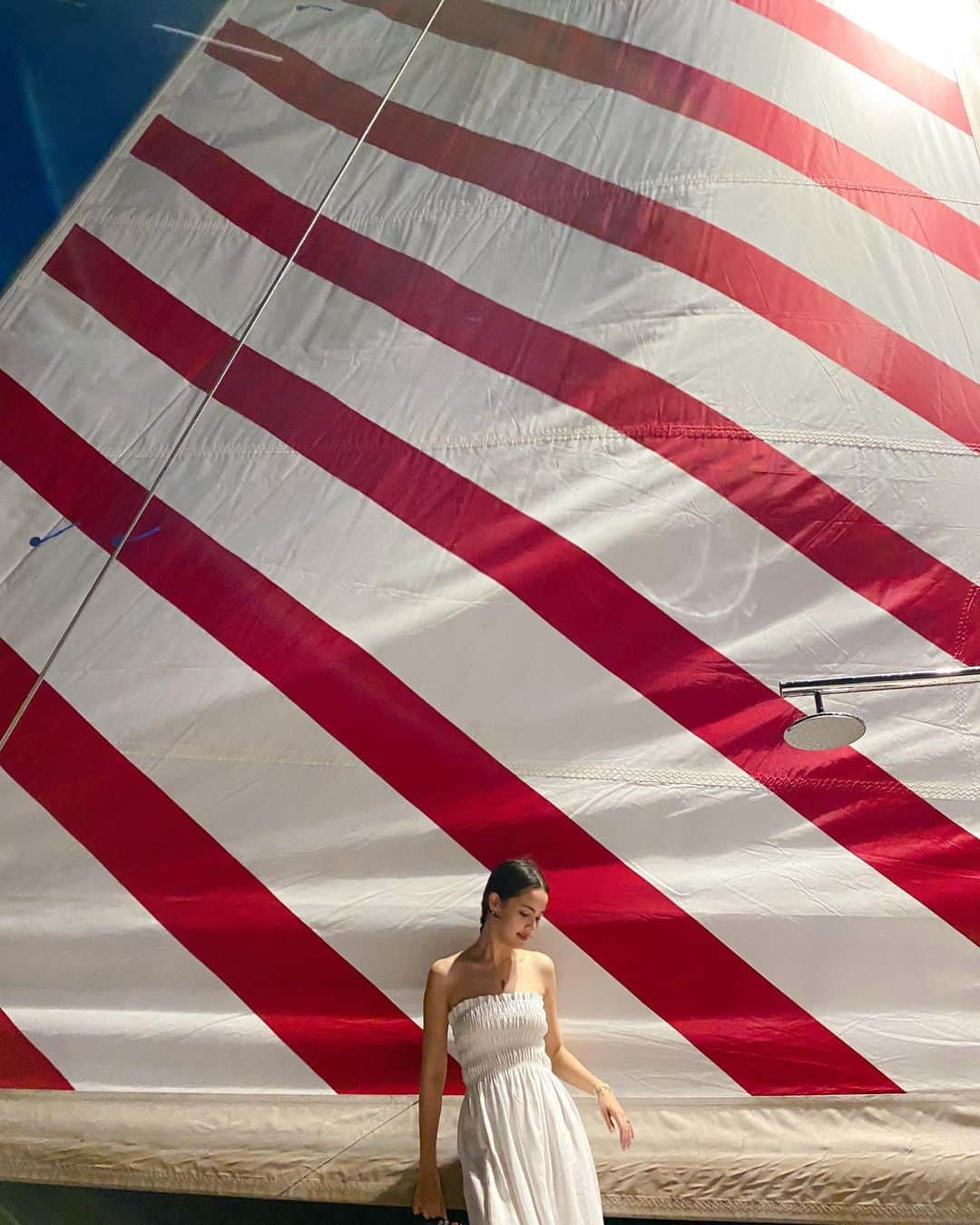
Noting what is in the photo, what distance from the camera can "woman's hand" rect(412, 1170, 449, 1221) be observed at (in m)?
1.75

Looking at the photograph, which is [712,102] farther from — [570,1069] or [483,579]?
[570,1069]

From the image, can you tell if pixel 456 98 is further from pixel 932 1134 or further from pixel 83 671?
pixel 932 1134

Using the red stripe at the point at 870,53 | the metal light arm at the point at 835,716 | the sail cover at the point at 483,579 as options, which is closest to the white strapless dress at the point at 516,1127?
the sail cover at the point at 483,579

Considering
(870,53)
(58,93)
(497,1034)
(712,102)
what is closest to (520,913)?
(497,1034)

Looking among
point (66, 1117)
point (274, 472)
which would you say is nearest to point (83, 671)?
point (274, 472)

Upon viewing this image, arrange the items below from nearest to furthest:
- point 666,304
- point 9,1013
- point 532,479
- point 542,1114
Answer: point 542,1114 → point 9,1013 → point 532,479 → point 666,304

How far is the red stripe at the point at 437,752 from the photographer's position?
1906 mm

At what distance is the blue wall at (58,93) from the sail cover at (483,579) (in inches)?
5.4

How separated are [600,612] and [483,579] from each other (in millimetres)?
227

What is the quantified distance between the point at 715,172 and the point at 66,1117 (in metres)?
2.33

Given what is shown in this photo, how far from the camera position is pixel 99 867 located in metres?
2.00

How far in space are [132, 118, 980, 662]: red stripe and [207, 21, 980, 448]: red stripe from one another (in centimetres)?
28

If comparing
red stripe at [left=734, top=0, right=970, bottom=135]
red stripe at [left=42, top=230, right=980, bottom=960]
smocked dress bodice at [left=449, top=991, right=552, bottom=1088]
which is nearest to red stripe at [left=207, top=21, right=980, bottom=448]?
red stripe at [left=42, top=230, right=980, bottom=960]

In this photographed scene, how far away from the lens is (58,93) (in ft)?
3.90
